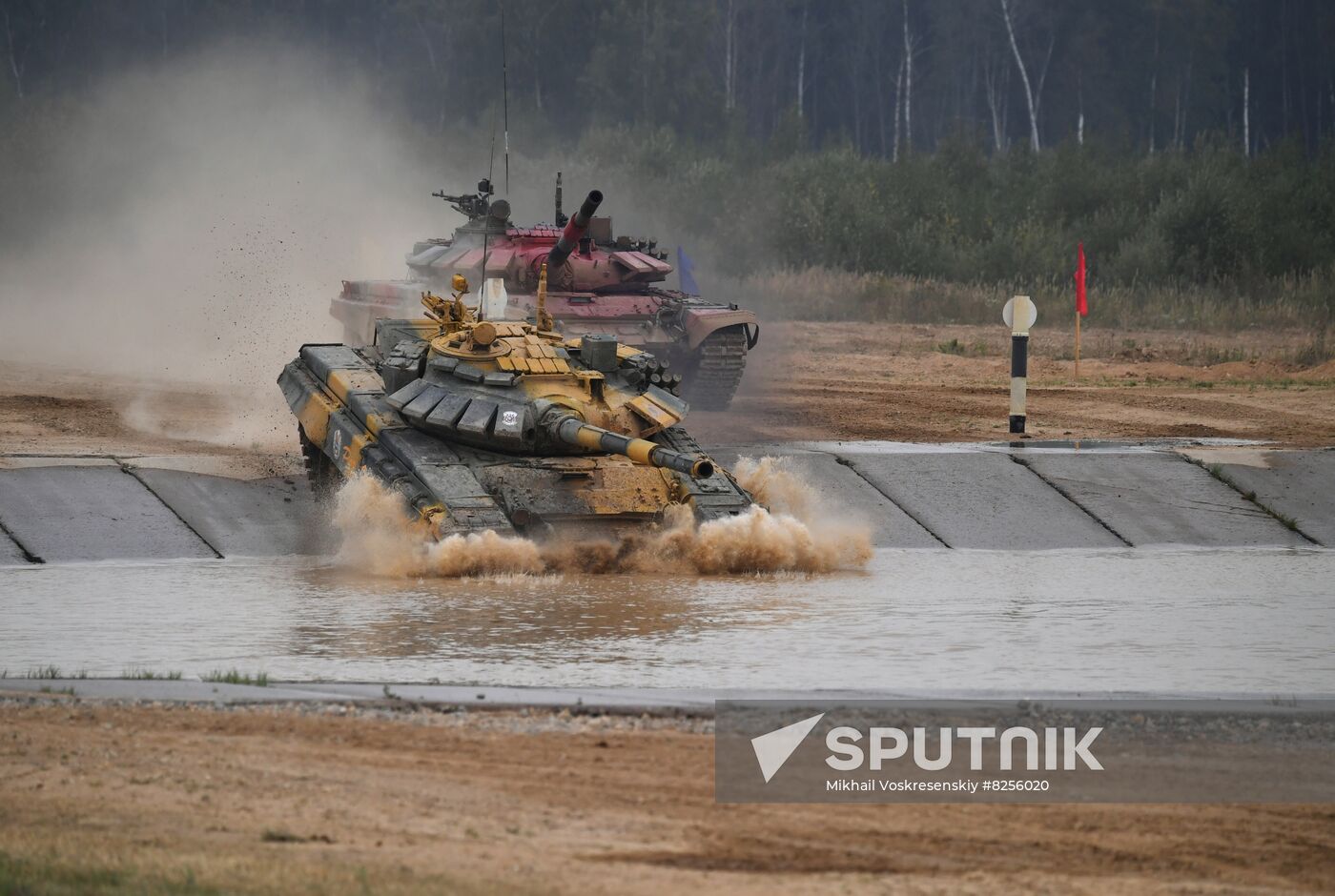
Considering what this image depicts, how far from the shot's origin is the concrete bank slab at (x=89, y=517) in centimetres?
1352

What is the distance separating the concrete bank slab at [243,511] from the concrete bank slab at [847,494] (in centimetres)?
321

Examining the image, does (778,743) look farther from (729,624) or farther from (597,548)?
(597,548)

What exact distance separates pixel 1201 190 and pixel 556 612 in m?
26.7

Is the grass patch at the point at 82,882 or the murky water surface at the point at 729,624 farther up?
the grass patch at the point at 82,882

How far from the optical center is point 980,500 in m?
15.4

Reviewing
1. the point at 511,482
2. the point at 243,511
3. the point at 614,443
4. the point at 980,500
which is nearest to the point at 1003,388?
the point at 980,500

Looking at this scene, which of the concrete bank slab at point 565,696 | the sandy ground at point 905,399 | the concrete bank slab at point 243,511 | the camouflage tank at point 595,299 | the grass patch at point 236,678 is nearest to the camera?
the concrete bank slab at point 565,696

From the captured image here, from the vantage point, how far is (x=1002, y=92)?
66062 mm

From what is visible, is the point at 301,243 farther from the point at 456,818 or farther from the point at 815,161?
the point at 456,818

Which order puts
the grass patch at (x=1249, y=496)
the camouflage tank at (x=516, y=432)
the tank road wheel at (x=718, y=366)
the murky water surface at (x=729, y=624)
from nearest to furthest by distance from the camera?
the murky water surface at (x=729, y=624), the camouflage tank at (x=516, y=432), the grass patch at (x=1249, y=496), the tank road wheel at (x=718, y=366)

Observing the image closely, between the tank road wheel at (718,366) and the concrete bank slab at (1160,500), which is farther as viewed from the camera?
the tank road wheel at (718,366)

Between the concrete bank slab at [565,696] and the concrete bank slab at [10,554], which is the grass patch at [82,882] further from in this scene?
the concrete bank slab at [10,554]

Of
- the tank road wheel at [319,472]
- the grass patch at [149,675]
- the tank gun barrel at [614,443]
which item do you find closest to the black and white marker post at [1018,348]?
the tank gun barrel at [614,443]

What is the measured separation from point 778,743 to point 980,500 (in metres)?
7.96
